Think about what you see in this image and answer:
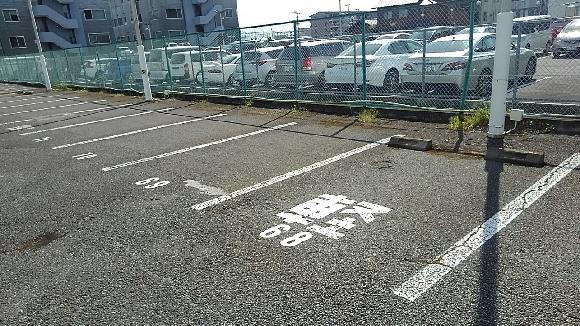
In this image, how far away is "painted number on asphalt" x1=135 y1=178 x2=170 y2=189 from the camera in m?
5.47

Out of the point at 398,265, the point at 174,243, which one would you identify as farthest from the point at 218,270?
the point at 398,265

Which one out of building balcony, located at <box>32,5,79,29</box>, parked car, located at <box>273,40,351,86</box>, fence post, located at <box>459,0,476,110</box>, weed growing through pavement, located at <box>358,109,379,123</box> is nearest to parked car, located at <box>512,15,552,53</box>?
fence post, located at <box>459,0,476,110</box>

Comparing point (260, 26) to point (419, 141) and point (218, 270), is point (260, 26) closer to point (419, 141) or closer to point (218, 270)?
point (419, 141)

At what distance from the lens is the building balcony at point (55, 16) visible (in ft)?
155

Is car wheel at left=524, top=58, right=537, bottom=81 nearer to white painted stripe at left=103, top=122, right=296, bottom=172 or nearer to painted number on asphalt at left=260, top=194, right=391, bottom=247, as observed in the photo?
white painted stripe at left=103, top=122, right=296, bottom=172

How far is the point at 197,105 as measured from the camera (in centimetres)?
1271

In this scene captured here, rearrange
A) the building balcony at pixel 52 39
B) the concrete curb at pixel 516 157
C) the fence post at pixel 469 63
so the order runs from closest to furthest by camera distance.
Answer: the concrete curb at pixel 516 157
the fence post at pixel 469 63
the building balcony at pixel 52 39

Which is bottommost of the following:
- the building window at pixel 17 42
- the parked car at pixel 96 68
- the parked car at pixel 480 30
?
the parked car at pixel 96 68

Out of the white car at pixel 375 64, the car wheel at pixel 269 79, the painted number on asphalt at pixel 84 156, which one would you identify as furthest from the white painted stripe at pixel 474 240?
the car wheel at pixel 269 79

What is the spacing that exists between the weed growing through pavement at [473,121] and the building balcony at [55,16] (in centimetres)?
5304

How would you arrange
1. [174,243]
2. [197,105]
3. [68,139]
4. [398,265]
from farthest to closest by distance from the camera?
[197,105] → [68,139] → [174,243] → [398,265]

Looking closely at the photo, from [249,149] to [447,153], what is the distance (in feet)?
10.3

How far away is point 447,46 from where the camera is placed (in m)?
8.43

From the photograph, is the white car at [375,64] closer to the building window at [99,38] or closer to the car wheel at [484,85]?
the car wheel at [484,85]
